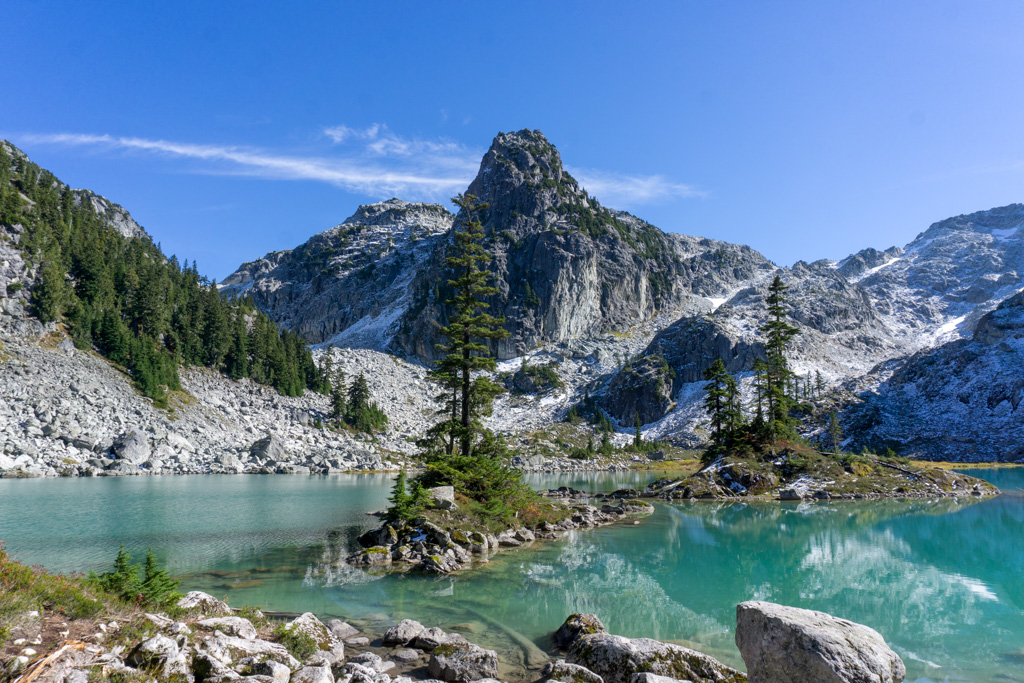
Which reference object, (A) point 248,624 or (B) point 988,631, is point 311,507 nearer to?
(A) point 248,624

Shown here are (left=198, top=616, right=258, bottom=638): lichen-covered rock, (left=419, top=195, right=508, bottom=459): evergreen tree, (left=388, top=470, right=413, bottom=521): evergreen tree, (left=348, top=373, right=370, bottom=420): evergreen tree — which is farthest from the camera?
(left=348, top=373, right=370, bottom=420): evergreen tree

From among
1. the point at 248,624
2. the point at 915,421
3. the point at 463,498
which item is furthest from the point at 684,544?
the point at 915,421

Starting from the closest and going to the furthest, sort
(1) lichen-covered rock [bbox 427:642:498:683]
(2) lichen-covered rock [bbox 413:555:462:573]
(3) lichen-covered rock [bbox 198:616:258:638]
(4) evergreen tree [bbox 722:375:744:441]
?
(3) lichen-covered rock [bbox 198:616:258:638]
(1) lichen-covered rock [bbox 427:642:498:683]
(2) lichen-covered rock [bbox 413:555:462:573]
(4) evergreen tree [bbox 722:375:744:441]

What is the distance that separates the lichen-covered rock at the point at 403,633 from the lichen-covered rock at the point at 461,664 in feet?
5.51

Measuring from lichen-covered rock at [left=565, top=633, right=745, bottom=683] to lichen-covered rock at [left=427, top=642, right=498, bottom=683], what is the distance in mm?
1880

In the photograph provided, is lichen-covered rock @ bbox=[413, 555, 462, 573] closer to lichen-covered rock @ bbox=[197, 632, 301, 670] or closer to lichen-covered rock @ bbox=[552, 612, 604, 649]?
lichen-covered rock @ bbox=[552, 612, 604, 649]

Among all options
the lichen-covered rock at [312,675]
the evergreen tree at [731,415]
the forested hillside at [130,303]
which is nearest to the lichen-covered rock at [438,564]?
the lichen-covered rock at [312,675]

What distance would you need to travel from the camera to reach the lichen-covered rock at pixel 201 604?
11703mm

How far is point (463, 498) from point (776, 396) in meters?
43.0

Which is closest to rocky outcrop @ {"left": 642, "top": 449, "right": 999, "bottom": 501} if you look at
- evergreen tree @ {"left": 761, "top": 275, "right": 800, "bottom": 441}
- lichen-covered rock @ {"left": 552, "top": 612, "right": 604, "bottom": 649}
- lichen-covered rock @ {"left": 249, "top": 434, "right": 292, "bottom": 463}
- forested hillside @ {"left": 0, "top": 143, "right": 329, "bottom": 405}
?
evergreen tree @ {"left": 761, "top": 275, "right": 800, "bottom": 441}

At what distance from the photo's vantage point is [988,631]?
49.7 feet

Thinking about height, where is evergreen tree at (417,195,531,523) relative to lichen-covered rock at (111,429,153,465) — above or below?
above

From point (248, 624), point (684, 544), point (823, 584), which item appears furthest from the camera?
point (684, 544)

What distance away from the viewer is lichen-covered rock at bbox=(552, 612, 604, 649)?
13.4m
